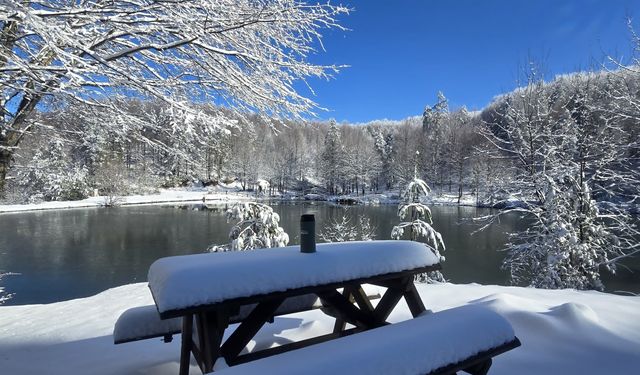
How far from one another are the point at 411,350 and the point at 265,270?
85cm

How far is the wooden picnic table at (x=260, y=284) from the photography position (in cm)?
176

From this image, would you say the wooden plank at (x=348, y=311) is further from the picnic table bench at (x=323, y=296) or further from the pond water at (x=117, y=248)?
the pond water at (x=117, y=248)

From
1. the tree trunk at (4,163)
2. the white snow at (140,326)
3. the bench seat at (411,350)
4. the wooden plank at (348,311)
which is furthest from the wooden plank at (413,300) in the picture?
the tree trunk at (4,163)

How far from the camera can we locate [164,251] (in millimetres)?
17156

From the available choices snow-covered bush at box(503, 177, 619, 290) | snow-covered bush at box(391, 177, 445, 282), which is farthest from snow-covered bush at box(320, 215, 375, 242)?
snow-covered bush at box(503, 177, 619, 290)

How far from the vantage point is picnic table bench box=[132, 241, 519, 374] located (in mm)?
1638

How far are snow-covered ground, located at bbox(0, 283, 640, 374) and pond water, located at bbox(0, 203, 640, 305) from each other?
5.59 m

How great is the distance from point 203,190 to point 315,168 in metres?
20.8

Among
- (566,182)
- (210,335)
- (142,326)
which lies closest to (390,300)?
(210,335)

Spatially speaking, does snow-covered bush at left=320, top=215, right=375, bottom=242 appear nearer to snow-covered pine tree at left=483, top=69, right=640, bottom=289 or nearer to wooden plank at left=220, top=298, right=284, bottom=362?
snow-covered pine tree at left=483, top=69, right=640, bottom=289

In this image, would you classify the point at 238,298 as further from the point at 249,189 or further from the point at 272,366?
the point at 249,189

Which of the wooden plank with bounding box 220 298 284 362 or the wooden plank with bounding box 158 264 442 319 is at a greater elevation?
the wooden plank with bounding box 158 264 442 319

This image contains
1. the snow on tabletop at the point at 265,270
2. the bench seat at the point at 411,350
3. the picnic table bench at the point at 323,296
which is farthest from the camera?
the snow on tabletop at the point at 265,270

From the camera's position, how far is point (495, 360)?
257 cm
